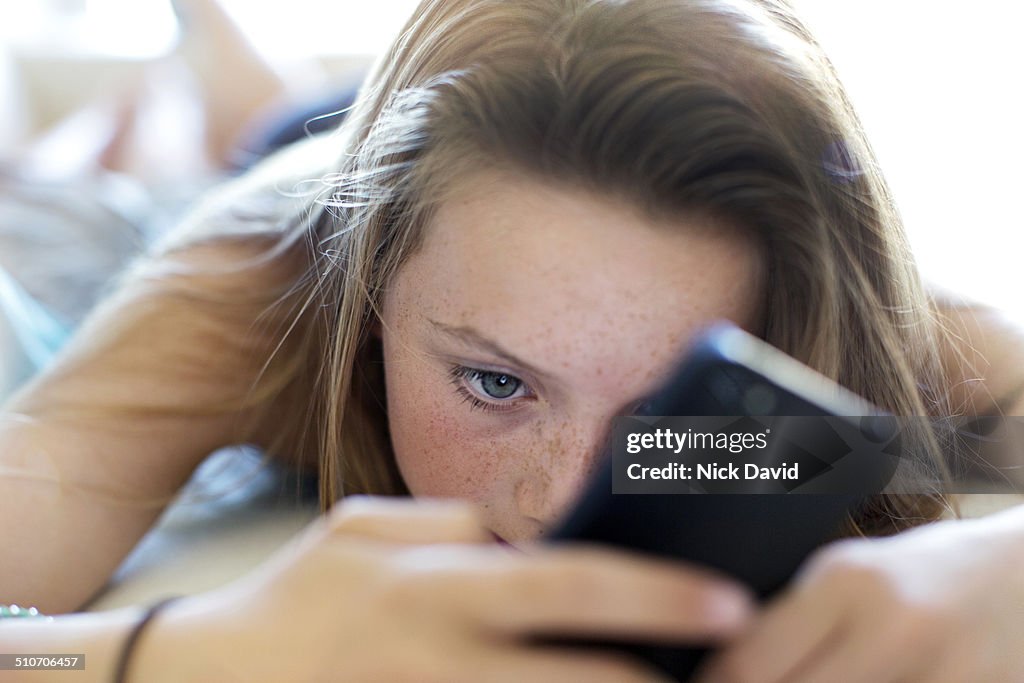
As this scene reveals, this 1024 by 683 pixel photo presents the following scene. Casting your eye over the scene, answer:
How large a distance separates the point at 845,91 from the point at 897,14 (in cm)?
89

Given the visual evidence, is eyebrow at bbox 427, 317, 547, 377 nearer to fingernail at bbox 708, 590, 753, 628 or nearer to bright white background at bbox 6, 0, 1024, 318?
fingernail at bbox 708, 590, 753, 628

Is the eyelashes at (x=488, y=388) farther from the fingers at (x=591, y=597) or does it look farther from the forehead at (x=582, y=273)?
the fingers at (x=591, y=597)

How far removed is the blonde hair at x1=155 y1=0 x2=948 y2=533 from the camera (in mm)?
473

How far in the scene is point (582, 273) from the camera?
1.49 ft

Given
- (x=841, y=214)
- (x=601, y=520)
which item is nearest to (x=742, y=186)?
(x=841, y=214)

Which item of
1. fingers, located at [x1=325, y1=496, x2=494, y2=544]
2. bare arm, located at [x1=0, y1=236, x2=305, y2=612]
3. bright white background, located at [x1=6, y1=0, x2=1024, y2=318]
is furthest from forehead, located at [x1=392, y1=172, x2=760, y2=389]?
bright white background, located at [x1=6, y1=0, x2=1024, y2=318]

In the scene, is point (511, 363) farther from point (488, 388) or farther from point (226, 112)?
point (226, 112)

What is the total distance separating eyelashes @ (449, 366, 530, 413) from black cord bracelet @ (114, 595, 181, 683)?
20cm

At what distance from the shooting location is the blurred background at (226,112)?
39.8 inches

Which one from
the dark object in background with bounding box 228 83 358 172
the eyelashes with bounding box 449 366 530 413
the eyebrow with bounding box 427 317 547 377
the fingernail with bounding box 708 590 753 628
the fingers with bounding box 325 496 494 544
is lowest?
the dark object in background with bounding box 228 83 358 172

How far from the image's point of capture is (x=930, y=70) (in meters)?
1.26

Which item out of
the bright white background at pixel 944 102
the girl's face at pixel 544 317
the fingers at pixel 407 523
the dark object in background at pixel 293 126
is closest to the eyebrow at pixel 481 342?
the girl's face at pixel 544 317

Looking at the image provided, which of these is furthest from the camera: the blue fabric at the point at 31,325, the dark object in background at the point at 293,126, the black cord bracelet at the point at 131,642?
the dark object in background at the point at 293,126

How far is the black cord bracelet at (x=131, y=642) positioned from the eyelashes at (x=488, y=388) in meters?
0.20
